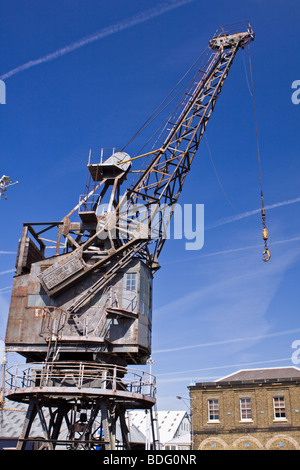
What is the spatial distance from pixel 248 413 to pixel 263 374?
462 cm

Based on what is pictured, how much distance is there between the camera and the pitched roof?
45219mm

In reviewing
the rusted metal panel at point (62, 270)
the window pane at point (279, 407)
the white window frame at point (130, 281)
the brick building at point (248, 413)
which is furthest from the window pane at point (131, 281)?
the window pane at point (279, 407)

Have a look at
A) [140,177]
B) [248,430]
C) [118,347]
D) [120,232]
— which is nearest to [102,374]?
[118,347]

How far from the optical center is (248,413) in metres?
43.4

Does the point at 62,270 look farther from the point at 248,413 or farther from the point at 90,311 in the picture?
the point at 248,413

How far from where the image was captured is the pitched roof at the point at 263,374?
148 feet

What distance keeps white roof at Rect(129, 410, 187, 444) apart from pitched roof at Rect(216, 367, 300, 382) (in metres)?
23.5

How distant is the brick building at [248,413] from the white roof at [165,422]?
80.0ft

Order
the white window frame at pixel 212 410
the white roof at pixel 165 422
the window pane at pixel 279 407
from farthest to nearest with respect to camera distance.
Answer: the white roof at pixel 165 422
the white window frame at pixel 212 410
the window pane at pixel 279 407

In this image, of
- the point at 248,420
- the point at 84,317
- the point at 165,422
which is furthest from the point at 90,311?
the point at 165,422

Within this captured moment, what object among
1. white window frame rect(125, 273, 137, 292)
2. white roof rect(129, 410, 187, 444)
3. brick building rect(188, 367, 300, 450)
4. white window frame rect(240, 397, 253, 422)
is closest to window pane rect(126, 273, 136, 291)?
white window frame rect(125, 273, 137, 292)

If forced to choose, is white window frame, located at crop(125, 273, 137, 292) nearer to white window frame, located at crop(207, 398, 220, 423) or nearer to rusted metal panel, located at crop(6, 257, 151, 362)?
rusted metal panel, located at crop(6, 257, 151, 362)

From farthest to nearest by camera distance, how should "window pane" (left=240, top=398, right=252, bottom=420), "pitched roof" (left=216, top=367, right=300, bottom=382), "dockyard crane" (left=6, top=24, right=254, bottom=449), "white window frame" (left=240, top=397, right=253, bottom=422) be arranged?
"pitched roof" (left=216, top=367, right=300, bottom=382), "window pane" (left=240, top=398, right=252, bottom=420), "white window frame" (left=240, top=397, right=253, bottom=422), "dockyard crane" (left=6, top=24, right=254, bottom=449)

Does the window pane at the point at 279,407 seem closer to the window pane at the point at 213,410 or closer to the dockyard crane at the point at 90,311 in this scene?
the window pane at the point at 213,410
